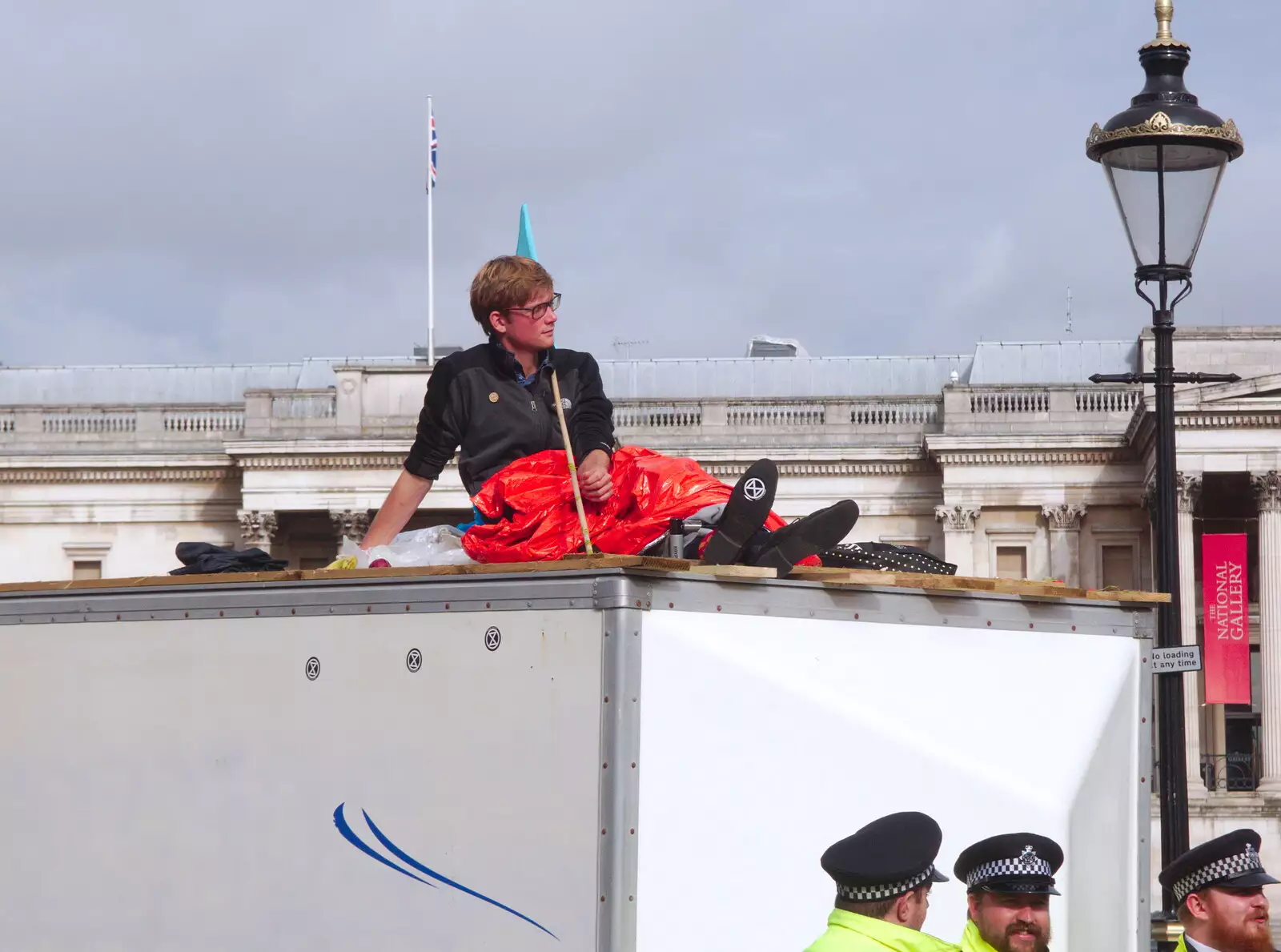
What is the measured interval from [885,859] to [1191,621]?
1617 inches

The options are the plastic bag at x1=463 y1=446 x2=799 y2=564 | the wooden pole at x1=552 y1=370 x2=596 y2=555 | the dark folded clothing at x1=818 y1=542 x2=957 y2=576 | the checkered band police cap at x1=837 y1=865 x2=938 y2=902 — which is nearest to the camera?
the checkered band police cap at x1=837 y1=865 x2=938 y2=902

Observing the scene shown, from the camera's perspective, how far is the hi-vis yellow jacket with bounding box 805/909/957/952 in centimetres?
580

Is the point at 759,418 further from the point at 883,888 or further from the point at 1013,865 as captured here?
the point at 883,888

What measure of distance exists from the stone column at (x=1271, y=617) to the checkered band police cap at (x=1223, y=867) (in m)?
38.7

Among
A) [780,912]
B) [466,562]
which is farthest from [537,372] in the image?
[780,912]

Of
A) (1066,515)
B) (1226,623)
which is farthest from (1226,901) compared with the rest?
(1066,515)

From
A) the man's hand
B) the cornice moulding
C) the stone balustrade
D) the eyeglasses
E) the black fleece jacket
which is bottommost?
the man's hand

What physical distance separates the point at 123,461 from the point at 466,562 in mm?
45686

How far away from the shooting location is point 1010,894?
6344 mm

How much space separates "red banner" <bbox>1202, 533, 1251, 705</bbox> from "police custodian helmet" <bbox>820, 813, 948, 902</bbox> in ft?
115

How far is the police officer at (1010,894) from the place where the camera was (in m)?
6.32

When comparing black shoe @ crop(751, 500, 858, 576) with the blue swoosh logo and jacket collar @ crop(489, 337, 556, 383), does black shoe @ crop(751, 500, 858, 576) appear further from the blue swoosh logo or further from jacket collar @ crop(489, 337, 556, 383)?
jacket collar @ crop(489, 337, 556, 383)

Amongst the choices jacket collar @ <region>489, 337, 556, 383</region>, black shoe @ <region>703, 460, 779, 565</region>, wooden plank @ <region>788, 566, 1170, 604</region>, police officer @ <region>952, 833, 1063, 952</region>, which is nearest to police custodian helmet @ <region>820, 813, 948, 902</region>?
police officer @ <region>952, 833, 1063, 952</region>

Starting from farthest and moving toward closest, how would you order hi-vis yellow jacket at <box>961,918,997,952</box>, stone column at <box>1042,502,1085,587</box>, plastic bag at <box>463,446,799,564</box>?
stone column at <box>1042,502,1085,587</box>
plastic bag at <box>463,446,799,564</box>
hi-vis yellow jacket at <box>961,918,997,952</box>
